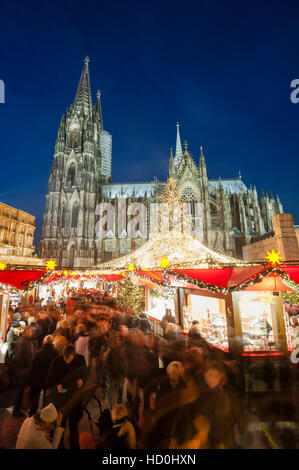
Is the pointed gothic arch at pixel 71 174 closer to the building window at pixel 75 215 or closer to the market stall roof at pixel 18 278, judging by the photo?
the building window at pixel 75 215

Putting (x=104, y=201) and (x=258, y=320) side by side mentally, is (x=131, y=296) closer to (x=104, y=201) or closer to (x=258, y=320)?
(x=258, y=320)

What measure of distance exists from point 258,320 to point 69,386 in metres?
4.78

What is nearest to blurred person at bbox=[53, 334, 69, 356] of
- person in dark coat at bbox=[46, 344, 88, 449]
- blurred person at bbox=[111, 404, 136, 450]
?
person in dark coat at bbox=[46, 344, 88, 449]

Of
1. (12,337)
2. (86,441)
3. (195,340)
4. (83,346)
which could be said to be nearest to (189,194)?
(195,340)

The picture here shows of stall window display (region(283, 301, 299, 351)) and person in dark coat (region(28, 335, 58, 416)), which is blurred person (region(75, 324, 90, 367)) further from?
stall window display (region(283, 301, 299, 351))

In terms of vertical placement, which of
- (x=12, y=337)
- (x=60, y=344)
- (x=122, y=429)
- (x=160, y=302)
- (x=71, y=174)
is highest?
(x=71, y=174)

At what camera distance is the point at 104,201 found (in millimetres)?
38375

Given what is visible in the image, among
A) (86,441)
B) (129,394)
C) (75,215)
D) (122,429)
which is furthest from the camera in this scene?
(75,215)

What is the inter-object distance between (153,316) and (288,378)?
242 inches

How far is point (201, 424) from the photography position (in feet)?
8.25

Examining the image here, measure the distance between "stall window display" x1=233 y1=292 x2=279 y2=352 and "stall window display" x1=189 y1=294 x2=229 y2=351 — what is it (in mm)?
499

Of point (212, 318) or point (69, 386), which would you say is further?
point (212, 318)

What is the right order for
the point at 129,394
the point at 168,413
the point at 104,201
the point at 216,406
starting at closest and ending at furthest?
the point at 168,413 < the point at 216,406 < the point at 129,394 < the point at 104,201

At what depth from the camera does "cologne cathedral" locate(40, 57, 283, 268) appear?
33375 millimetres
